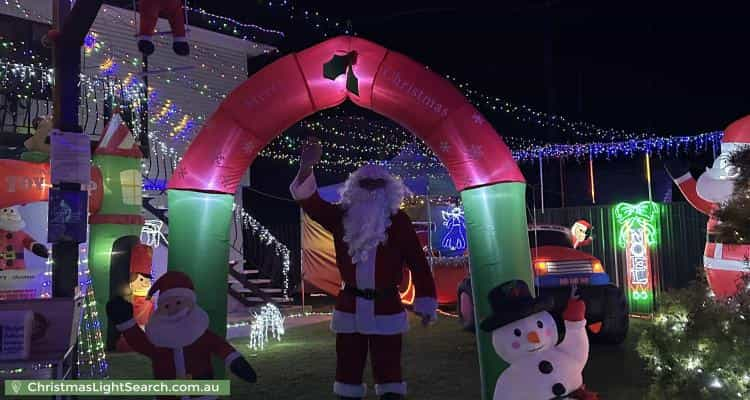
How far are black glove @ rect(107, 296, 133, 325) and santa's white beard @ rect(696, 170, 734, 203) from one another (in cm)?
588

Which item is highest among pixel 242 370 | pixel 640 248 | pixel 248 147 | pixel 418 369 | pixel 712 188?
pixel 248 147

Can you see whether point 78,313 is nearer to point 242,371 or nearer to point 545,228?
point 242,371

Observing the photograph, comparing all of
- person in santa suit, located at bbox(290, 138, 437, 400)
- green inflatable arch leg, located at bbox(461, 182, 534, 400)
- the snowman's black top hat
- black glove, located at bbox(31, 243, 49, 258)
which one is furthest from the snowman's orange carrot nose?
black glove, located at bbox(31, 243, 49, 258)

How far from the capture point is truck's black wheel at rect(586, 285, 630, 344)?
336 inches

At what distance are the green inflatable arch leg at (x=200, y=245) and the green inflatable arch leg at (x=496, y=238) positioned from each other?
222cm

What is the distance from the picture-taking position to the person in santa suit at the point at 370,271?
15.9 ft

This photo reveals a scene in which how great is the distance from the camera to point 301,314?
13.9 m

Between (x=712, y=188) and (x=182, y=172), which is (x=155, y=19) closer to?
(x=182, y=172)

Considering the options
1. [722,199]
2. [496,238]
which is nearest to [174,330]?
[496,238]

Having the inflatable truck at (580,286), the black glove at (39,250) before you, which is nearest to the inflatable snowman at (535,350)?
the inflatable truck at (580,286)

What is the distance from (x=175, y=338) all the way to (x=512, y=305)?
2.16 meters

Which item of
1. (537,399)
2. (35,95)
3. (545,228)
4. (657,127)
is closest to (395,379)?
(537,399)

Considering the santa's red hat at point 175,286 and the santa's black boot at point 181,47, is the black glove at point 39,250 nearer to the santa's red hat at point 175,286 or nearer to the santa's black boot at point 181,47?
the santa's black boot at point 181,47

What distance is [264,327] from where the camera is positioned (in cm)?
993
